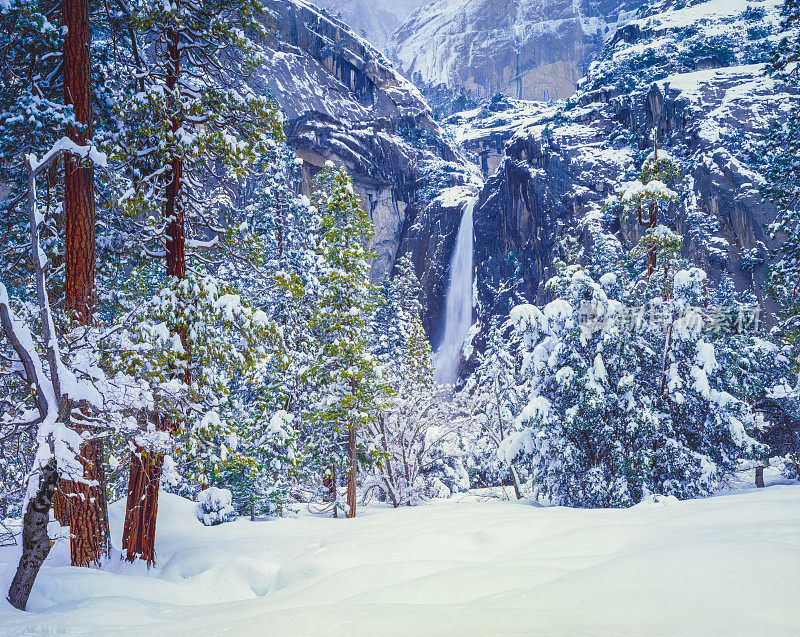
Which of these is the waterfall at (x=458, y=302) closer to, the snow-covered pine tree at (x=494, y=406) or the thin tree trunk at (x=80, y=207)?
the snow-covered pine tree at (x=494, y=406)

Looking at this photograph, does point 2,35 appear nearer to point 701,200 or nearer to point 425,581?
point 425,581

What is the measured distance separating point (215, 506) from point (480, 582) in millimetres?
10016

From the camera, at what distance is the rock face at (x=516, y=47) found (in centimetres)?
13825

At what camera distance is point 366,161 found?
62.0m

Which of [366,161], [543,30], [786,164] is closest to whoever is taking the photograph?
[786,164]

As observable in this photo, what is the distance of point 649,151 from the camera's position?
42.2 m

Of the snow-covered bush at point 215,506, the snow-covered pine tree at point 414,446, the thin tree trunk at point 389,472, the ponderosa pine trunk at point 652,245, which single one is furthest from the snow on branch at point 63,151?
the thin tree trunk at point 389,472

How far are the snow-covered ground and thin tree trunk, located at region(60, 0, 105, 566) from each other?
723 mm

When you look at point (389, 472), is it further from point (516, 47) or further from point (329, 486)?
point (516, 47)

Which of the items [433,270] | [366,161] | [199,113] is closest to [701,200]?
[433,270]

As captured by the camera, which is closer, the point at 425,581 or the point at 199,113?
the point at 425,581

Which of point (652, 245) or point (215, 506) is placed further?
point (652, 245)

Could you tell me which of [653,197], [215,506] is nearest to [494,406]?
[653,197]

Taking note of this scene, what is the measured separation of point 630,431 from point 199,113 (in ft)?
39.6
